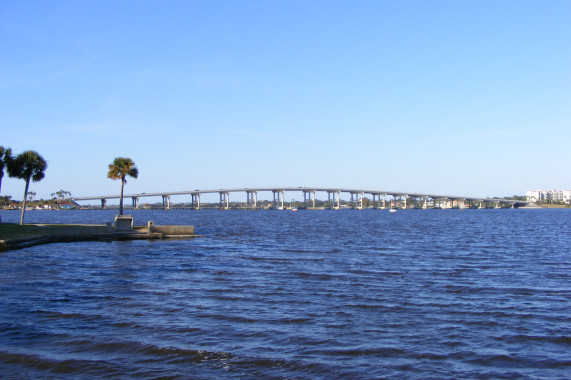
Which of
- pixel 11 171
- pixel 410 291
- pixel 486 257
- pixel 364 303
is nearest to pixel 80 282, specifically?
pixel 364 303

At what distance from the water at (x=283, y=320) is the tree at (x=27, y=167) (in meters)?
28.6

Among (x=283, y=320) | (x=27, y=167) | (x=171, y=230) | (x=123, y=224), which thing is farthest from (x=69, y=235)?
(x=283, y=320)

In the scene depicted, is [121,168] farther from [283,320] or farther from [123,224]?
[283,320]

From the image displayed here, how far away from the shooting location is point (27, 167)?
56.5 meters

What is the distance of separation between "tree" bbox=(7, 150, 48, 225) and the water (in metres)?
28.6

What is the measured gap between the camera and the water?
11492 millimetres

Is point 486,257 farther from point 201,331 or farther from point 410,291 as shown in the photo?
point 201,331

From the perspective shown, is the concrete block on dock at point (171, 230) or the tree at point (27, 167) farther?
the tree at point (27, 167)

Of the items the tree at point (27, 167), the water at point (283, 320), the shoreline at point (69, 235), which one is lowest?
the water at point (283, 320)

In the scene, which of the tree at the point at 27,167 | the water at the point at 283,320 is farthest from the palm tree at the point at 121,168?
the water at the point at 283,320

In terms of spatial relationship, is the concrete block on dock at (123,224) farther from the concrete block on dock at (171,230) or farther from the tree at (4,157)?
the tree at (4,157)

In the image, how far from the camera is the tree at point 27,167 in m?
54.4

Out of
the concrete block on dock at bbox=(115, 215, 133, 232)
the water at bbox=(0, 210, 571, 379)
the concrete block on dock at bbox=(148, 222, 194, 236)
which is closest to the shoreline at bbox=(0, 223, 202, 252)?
the concrete block on dock at bbox=(148, 222, 194, 236)

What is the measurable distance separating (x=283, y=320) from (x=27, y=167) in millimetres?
50062
